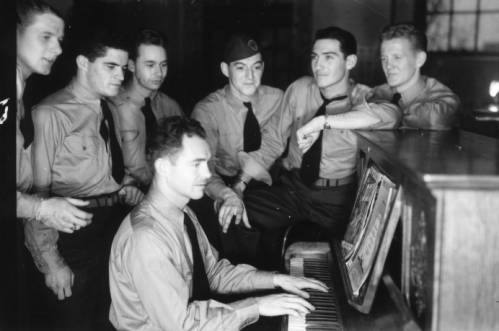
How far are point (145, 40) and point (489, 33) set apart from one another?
4.18 meters

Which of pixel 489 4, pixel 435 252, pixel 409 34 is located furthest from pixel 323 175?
pixel 489 4

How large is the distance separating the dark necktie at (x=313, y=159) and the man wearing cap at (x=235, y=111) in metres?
0.50

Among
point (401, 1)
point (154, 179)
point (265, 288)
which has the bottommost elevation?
point (265, 288)

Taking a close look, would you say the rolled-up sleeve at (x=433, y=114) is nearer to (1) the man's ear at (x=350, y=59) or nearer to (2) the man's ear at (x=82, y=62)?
(1) the man's ear at (x=350, y=59)

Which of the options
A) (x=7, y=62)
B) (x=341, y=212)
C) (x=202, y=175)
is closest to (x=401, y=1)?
(x=341, y=212)

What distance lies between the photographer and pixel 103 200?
3295mm

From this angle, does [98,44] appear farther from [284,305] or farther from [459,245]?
[459,245]

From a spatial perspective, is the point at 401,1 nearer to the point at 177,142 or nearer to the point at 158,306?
the point at 177,142

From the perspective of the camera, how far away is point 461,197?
4.52 ft

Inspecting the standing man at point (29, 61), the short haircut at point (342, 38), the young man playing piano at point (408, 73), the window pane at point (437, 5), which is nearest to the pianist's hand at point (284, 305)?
the standing man at point (29, 61)

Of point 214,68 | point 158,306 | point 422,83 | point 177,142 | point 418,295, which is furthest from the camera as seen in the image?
point 214,68

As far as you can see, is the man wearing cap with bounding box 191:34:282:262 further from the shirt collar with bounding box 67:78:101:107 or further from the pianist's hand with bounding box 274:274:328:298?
the pianist's hand with bounding box 274:274:328:298

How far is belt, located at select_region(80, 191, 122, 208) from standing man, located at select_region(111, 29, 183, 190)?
480 mm

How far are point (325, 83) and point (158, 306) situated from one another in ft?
6.49
